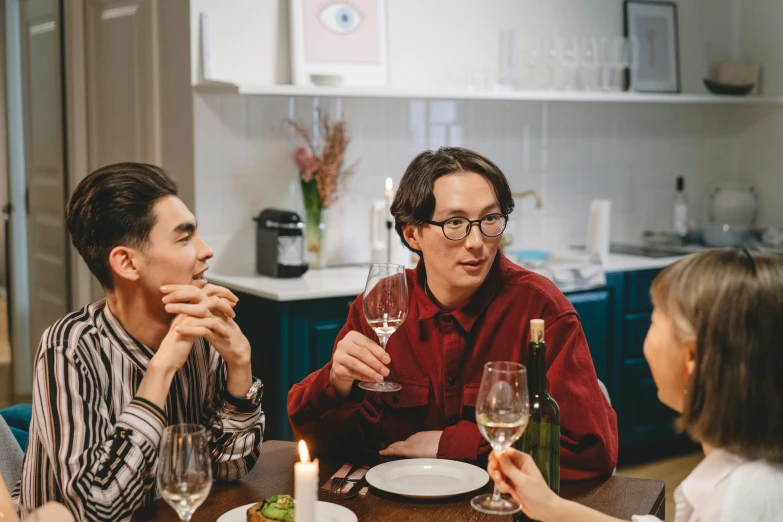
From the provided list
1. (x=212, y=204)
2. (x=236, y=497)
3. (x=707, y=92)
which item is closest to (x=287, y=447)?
(x=236, y=497)

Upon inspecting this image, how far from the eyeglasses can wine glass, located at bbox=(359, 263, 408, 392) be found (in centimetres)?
24

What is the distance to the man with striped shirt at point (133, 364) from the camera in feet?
5.44

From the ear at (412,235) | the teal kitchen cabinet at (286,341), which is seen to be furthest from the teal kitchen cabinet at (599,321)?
the ear at (412,235)

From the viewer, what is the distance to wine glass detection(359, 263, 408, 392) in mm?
1878

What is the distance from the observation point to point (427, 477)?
1.79m

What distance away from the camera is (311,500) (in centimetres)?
115

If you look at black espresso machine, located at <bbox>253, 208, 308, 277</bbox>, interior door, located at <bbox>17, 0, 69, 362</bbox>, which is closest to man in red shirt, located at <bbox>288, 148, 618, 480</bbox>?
black espresso machine, located at <bbox>253, 208, 308, 277</bbox>

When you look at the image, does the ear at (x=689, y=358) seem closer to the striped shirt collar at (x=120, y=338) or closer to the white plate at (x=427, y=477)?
the white plate at (x=427, y=477)

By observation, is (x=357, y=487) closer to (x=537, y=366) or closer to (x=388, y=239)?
(x=537, y=366)

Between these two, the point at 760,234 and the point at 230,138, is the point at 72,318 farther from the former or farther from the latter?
the point at 760,234

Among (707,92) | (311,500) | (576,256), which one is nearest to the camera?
(311,500)

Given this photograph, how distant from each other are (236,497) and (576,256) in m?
3.14

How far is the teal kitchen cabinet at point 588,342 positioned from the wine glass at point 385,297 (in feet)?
5.27

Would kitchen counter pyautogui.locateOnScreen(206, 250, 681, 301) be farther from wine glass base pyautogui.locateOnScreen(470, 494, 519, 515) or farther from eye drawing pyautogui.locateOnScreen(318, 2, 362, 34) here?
wine glass base pyautogui.locateOnScreen(470, 494, 519, 515)
